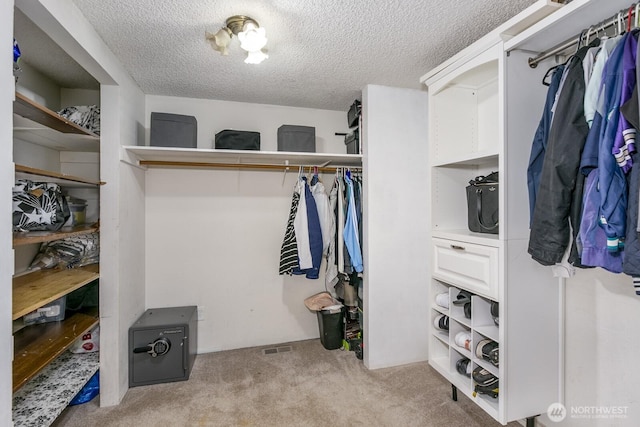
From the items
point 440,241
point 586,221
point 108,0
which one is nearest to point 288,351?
point 440,241

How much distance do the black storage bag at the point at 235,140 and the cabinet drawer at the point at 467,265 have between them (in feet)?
5.12

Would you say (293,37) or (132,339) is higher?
(293,37)

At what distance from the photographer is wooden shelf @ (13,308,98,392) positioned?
4.65 ft

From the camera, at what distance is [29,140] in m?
1.98

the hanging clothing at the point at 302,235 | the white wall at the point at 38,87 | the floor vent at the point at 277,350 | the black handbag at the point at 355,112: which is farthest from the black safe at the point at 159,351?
the black handbag at the point at 355,112

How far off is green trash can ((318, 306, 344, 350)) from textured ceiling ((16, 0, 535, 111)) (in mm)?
1926

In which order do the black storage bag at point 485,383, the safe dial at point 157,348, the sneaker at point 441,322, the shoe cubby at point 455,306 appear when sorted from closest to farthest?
1. the black storage bag at point 485,383
2. the shoe cubby at point 455,306
3. the sneaker at point 441,322
4. the safe dial at point 157,348

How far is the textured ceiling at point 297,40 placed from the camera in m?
1.49

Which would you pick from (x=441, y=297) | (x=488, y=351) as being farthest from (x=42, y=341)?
(x=488, y=351)

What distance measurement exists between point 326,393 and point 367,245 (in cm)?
110

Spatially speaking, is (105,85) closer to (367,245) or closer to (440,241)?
(367,245)

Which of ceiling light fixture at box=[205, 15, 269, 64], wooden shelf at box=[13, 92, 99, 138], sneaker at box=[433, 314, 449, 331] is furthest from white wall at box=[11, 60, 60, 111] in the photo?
sneaker at box=[433, 314, 449, 331]

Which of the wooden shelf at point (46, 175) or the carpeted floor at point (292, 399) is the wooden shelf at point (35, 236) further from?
the carpeted floor at point (292, 399)

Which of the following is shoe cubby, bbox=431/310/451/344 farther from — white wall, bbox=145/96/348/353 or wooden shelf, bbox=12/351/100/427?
wooden shelf, bbox=12/351/100/427
